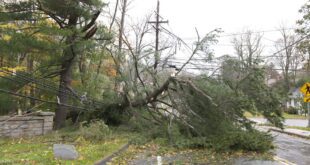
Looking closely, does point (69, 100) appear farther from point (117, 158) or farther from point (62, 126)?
point (117, 158)

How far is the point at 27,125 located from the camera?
1694 centimetres

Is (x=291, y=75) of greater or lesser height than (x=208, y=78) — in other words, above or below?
above

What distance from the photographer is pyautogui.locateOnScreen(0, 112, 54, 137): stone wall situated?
15.7m

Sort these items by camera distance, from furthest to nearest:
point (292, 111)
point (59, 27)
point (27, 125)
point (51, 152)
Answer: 1. point (292, 111)
2. point (59, 27)
3. point (27, 125)
4. point (51, 152)

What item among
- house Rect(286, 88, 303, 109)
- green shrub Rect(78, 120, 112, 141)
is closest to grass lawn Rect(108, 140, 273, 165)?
green shrub Rect(78, 120, 112, 141)

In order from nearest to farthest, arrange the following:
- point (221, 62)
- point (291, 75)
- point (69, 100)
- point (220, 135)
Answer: point (220, 135) < point (221, 62) < point (69, 100) < point (291, 75)

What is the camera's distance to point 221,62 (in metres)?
15.9

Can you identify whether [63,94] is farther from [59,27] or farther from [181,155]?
[181,155]

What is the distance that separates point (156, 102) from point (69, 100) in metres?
6.63

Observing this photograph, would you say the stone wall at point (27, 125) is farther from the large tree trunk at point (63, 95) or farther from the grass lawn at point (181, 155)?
the grass lawn at point (181, 155)

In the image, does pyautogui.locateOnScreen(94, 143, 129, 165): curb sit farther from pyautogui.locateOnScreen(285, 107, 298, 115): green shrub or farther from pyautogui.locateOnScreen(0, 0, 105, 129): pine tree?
pyautogui.locateOnScreen(285, 107, 298, 115): green shrub

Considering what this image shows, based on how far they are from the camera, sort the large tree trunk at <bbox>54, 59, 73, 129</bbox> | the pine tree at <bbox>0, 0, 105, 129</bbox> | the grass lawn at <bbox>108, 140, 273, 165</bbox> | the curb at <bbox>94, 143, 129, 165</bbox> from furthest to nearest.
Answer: the large tree trunk at <bbox>54, 59, 73, 129</bbox> < the pine tree at <bbox>0, 0, 105, 129</bbox> < the grass lawn at <bbox>108, 140, 273, 165</bbox> < the curb at <bbox>94, 143, 129, 165</bbox>

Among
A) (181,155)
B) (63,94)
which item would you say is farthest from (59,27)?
(181,155)

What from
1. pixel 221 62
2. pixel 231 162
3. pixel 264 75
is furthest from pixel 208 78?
pixel 231 162
